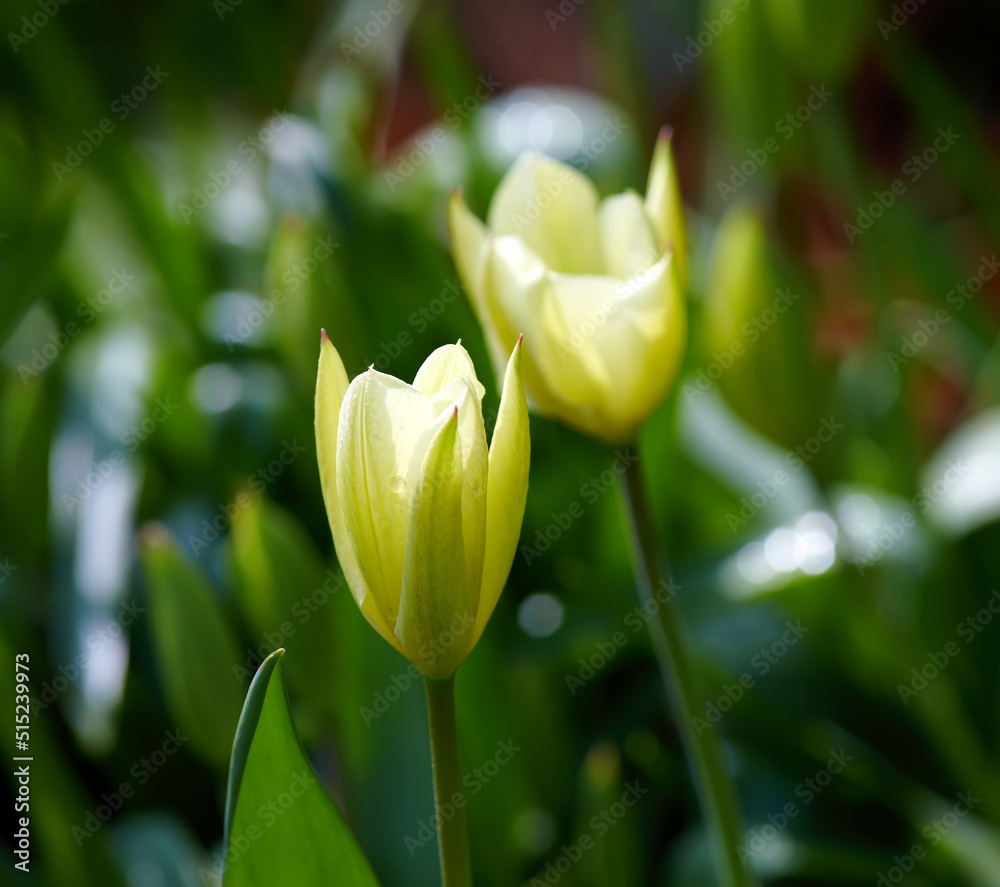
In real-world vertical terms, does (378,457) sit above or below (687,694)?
above

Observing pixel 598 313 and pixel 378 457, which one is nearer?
pixel 378 457

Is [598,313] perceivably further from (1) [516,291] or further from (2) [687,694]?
(2) [687,694]

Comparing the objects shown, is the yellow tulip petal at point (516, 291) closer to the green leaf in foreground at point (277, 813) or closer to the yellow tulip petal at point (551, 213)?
the yellow tulip petal at point (551, 213)

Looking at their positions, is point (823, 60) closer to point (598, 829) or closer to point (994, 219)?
point (994, 219)

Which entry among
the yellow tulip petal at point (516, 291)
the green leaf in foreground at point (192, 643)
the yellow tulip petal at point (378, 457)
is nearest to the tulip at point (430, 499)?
the yellow tulip petal at point (378, 457)

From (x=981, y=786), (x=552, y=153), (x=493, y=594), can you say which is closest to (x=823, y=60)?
(x=552, y=153)

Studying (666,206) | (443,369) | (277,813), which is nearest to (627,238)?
(666,206)
